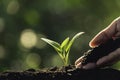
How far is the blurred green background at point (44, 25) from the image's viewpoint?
5.09 meters

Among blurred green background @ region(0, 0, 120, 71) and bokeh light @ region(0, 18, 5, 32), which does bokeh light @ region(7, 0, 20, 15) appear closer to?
blurred green background @ region(0, 0, 120, 71)

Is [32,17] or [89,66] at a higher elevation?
[32,17]

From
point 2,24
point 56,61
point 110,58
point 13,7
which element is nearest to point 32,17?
point 13,7

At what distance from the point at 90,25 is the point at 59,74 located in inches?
169

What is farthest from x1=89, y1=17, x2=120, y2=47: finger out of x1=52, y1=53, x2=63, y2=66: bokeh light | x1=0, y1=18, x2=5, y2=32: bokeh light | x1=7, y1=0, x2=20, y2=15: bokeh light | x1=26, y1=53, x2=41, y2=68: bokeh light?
x1=7, y1=0, x2=20, y2=15: bokeh light

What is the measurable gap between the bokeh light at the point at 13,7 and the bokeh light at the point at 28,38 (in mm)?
417

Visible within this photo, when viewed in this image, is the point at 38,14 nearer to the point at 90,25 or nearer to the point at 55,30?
the point at 55,30

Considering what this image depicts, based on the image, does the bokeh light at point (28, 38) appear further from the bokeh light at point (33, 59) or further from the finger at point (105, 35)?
the finger at point (105, 35)

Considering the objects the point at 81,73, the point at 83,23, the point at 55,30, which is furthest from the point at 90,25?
the point at 81,73

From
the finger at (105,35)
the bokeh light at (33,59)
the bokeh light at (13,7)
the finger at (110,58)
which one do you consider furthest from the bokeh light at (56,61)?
the finger at (110,58)

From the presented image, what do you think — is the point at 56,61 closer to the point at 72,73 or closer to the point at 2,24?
the point at 2,24

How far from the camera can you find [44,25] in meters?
5.48

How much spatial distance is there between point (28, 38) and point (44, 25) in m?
0.41

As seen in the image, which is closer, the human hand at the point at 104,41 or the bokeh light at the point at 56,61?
the human hand at the point at 104,41
